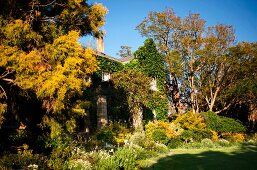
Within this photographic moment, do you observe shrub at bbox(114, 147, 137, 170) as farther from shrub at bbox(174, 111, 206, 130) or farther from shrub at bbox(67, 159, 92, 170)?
shrub at bbox(174, 111, 206, 130)

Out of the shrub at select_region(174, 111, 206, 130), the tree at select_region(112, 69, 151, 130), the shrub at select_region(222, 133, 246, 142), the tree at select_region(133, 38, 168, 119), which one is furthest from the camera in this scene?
the tree at select_region(133, 38, 168, 119)

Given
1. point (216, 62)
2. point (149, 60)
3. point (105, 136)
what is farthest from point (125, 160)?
point (216, 62)

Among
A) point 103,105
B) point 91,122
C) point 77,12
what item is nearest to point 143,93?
point 103,105

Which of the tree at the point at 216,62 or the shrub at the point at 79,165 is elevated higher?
the tree at the point at 216,62

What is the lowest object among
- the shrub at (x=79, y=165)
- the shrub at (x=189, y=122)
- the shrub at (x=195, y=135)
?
the shrub at (x=79, y=165)

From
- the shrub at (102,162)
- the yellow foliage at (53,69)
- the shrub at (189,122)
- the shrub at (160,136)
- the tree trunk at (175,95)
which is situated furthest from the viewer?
the tree trunk at (175,95)

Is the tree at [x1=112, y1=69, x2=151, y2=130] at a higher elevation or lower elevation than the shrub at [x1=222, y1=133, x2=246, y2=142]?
higher

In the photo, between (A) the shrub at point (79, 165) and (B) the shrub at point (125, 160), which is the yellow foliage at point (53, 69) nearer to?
(A) the shrub at point (79, 165)

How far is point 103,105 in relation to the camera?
846 inches

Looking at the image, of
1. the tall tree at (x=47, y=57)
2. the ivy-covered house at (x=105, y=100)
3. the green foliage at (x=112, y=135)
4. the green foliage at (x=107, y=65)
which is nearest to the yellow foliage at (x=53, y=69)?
the tall tree at (x=47, y=57)

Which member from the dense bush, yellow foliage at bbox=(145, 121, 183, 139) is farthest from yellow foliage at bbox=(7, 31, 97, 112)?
the dense bush

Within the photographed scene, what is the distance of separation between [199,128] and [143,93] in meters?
5.64

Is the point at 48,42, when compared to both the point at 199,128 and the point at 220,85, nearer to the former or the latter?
the point at 199,128

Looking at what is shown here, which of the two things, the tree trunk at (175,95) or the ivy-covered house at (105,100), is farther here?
the tree trunk at (175,95)
